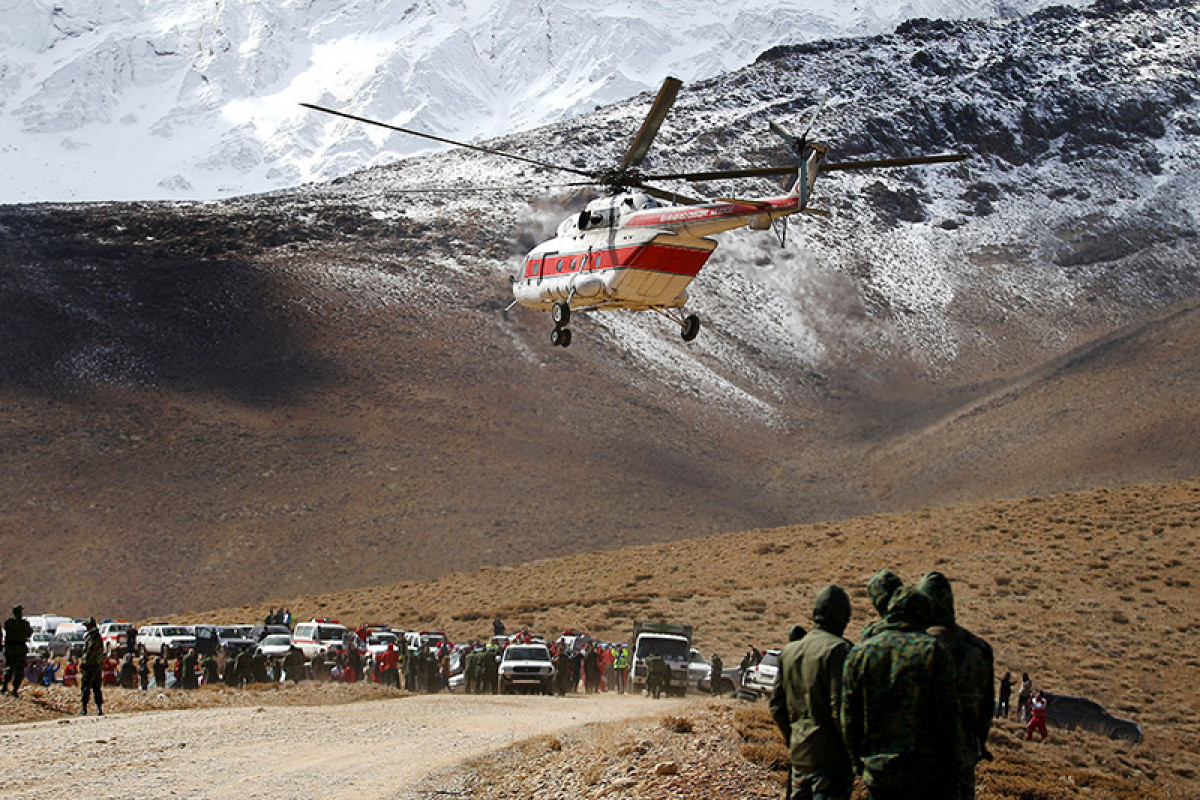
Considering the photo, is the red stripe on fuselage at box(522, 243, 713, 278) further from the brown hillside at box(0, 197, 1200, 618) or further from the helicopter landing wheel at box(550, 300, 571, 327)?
the brown hillside at box(0, 197, 1200, 618)

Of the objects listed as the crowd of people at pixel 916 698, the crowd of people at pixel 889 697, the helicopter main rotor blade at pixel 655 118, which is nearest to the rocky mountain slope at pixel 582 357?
the helicopter main rotor blade at pixel 655 118

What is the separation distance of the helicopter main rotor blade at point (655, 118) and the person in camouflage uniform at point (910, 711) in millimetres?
18412

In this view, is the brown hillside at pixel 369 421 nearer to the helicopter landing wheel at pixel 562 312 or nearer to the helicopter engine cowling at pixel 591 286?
the helicopter landing wheel at pixel 562 312

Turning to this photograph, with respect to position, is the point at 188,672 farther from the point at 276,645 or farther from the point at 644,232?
the point at 644,232

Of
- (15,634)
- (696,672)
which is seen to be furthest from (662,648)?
(15,634)

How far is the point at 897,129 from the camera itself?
509ft

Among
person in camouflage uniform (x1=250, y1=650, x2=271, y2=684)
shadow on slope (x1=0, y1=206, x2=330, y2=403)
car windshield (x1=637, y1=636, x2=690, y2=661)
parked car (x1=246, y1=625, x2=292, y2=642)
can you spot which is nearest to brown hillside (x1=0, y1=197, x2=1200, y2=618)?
shadow on slope (x1=0, y1=206, x2=330, y2=403)

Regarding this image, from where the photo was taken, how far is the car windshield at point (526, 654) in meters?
32.4

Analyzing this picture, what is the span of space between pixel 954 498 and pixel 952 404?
22.7 m

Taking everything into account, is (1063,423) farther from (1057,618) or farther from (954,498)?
(1057,618)

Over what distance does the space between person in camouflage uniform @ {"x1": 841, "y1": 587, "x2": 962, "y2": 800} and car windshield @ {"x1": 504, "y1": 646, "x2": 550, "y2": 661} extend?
24434 millimetres

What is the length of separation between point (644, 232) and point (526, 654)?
33.9 feet

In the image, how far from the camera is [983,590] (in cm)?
4950

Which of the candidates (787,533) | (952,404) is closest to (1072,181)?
(952,404)
